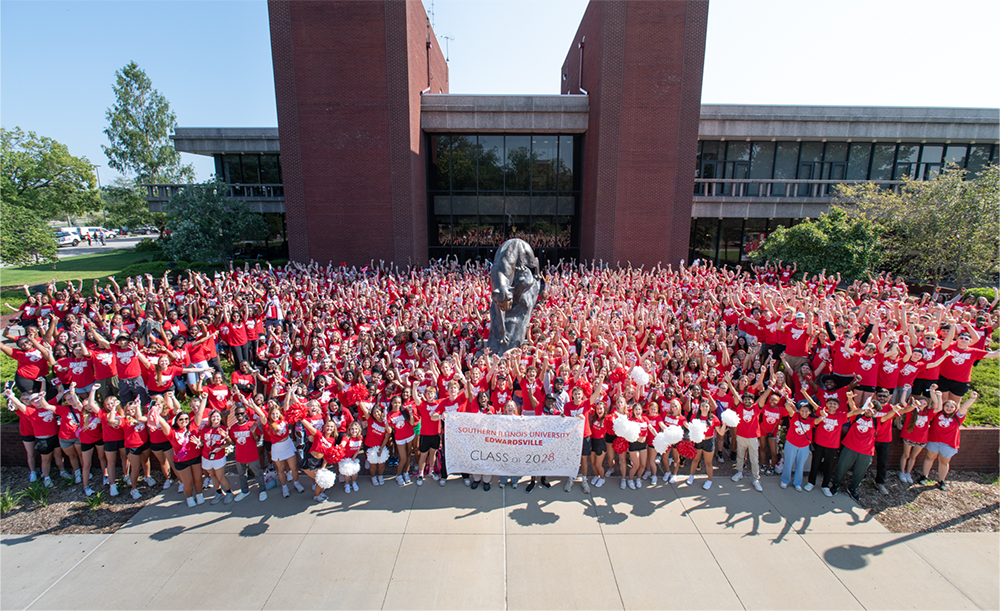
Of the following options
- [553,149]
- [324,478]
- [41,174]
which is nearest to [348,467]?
[324,478]

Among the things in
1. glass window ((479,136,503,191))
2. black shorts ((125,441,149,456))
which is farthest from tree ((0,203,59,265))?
glass window ((479,136,503,191))

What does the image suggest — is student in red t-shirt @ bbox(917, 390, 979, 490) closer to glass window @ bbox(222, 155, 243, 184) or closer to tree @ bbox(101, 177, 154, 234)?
glass window @ bbox(222, 155, 243, 184)

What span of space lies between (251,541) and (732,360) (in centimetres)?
811

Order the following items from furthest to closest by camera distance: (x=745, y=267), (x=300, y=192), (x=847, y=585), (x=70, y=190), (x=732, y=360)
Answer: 1. (x=70, y=190)
2. (x=745, y=267)
3. (x=300, y=192)
4. (x=732, y=360)
5. (x=847, y=585)

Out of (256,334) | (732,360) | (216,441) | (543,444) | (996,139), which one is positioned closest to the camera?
(216,441)

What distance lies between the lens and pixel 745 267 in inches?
976

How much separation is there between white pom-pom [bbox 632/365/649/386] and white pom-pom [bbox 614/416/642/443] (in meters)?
0.96

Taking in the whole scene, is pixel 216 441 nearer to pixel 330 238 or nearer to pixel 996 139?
pixel 330 238

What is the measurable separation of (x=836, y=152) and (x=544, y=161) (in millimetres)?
15471

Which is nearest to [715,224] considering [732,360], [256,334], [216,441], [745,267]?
[745,267]

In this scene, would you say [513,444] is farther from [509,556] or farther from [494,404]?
[509,556]

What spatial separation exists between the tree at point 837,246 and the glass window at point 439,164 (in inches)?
634

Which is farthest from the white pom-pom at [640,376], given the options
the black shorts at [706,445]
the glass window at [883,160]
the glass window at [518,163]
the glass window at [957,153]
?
the glass window at [957,153]

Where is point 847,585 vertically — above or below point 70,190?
below
